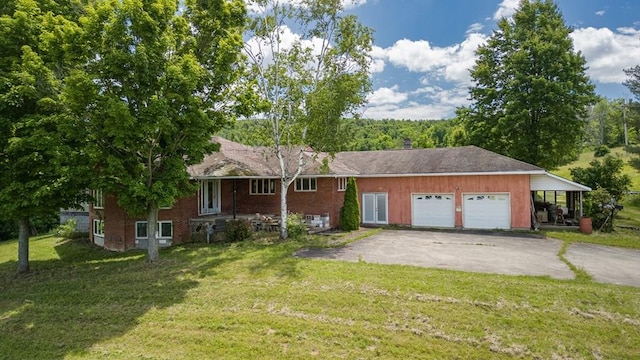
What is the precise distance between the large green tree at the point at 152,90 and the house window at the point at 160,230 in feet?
13.2

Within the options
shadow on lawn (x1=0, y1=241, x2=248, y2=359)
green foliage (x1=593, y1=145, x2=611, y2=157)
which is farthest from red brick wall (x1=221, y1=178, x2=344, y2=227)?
green foliage (x1=593, y1=145, x2=611, y2=157)

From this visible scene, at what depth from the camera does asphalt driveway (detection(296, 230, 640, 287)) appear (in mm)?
10602

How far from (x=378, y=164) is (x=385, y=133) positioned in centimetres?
5347

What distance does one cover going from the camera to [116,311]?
330 inches

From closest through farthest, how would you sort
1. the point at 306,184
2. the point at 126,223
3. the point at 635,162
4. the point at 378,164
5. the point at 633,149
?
the point at 126,223 → the point at 306,184 → the point at 635,162 → the point at 633,149 → the point at 378,164

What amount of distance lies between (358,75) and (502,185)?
32.1 feet

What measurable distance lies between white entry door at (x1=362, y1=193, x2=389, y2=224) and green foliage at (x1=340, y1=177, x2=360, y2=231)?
2973mm

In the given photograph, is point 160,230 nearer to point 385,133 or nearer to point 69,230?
point 69,230

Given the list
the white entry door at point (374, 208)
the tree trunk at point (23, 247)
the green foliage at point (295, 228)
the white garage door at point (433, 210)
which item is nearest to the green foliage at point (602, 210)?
the white garage door at point (433, 210)

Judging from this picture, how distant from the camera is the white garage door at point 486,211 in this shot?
1908cm

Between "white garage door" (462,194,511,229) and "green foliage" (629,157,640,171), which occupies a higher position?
"green foliage" (629,157,640,171)

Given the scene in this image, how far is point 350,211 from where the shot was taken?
1961cm

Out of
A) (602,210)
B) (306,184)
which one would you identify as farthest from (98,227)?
(602,210)

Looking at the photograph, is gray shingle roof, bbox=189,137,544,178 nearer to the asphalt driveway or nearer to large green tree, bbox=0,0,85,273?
the asphalt driveway
